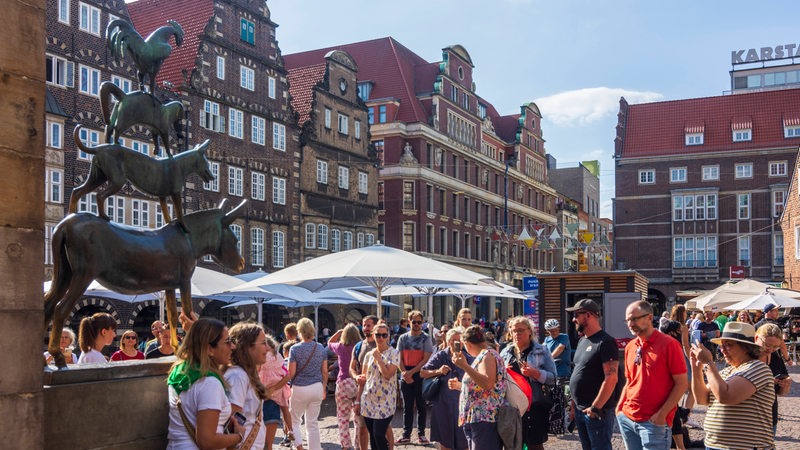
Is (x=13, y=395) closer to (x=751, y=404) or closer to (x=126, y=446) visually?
(x=126, y=446)

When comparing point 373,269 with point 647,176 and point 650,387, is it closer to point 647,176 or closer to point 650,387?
point 650,387

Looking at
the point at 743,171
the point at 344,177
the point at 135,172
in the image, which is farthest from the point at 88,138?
the point at 743,171

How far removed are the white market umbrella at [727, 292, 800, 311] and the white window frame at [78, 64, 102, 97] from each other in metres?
20.3

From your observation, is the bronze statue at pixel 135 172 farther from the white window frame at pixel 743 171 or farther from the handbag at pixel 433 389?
the white window frame at pixel 743 171

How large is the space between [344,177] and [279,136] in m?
5.80

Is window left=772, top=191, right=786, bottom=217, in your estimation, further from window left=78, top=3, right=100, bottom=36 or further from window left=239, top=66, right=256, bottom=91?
window left=78, top=3, right=100, bottom=36

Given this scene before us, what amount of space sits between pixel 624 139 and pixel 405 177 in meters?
22.7

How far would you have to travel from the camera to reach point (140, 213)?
1120 inches

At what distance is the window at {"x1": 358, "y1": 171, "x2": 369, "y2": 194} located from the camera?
1658 inches

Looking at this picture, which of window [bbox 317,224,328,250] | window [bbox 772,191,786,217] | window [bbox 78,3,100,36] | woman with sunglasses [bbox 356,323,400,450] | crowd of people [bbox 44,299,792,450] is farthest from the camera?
window [bbox 772,191,786,217]

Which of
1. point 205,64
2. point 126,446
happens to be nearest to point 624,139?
point 205,64

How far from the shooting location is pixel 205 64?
31.6 meters

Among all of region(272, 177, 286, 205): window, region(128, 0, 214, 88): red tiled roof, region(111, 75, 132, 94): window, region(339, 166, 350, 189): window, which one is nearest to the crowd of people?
region(111, 75, 132, 94): window

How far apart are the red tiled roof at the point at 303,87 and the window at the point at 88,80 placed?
1224 centimetres
